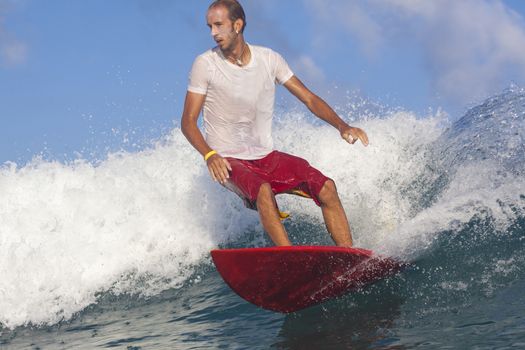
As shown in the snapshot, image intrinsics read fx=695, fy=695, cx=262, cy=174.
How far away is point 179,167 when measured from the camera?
1136 centimetres

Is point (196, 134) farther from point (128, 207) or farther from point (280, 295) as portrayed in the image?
point (128, 207)

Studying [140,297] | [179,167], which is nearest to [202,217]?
[179,167]

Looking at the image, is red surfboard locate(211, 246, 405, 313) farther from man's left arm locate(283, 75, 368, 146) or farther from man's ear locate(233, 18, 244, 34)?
man's ear locate(233, 18, 244, 34)

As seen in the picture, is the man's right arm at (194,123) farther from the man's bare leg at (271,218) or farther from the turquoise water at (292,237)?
the turquoise water at (292,237)

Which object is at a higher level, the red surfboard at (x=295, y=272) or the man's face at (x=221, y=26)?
the man's face at (x=221, y=26)

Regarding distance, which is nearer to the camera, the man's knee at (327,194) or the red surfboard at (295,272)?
the red surfboard at (295,272)

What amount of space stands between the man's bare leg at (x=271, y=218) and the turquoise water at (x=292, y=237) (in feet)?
2.27

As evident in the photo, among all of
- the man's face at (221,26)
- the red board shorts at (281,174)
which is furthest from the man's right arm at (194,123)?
the man's face at (221,26)

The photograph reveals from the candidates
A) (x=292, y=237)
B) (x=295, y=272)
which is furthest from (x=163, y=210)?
(x=295, y=272)

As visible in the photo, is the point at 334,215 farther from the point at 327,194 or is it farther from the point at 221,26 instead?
the point at 221,26

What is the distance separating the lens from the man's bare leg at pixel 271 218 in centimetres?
563

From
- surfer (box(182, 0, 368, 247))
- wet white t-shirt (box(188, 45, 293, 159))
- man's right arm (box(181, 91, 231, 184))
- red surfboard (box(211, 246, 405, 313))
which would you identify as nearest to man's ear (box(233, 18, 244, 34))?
surfer (box(182, 0, 368, 247))

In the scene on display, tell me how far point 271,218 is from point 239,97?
1.14 meters

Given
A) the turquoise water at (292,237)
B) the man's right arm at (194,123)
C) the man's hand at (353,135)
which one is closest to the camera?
the turquoise water at (292,237)
